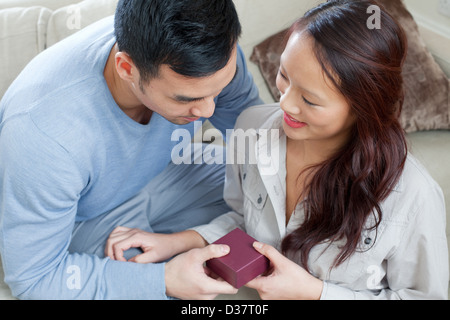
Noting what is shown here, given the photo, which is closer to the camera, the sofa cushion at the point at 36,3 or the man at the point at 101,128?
the man at the point at 101,128

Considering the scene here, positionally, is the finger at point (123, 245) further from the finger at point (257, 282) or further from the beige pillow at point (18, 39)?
the beige pillow at point (18, 39)

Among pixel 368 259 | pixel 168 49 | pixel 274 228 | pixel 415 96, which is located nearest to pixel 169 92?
pixel 168 49

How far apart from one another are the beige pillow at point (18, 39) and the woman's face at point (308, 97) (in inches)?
35.2

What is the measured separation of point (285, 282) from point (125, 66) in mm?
613

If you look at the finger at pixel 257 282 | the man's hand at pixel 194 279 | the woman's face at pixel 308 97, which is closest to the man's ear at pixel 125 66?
the woman's face at pixel 308 97

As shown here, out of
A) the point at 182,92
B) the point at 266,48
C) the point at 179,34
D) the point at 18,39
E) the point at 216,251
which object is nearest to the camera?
the point at 179,34

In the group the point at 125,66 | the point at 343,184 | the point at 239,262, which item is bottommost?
the point at 239,262

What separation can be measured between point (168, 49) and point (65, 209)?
0.48m

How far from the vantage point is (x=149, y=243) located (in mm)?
1401

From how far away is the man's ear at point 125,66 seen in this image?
3.59 feet

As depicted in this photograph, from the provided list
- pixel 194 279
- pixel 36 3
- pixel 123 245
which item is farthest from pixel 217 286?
pixel 36 3

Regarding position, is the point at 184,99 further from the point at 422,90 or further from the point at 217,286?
the point at 422,90

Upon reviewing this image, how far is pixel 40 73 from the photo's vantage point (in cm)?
121

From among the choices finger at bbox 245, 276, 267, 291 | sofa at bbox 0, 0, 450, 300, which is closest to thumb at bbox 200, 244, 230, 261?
finger at bbox 245, 276, 267, 291
